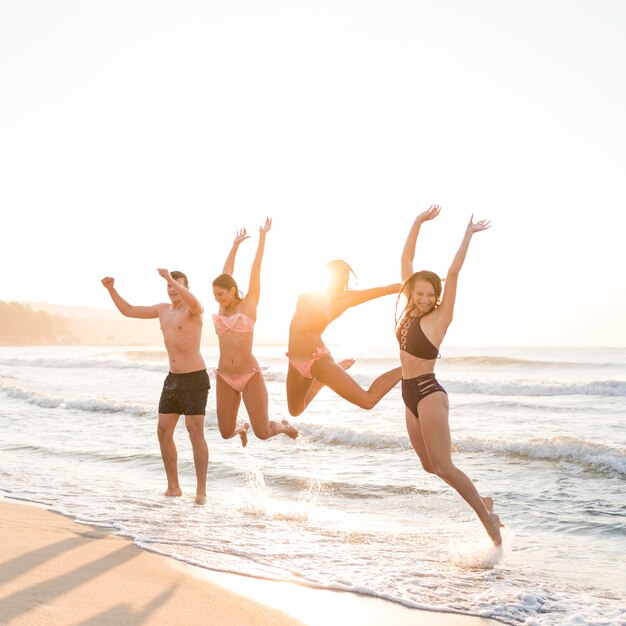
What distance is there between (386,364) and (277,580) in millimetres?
43520

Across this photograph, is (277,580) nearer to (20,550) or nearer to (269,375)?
(20,550)

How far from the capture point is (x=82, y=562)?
5730mm

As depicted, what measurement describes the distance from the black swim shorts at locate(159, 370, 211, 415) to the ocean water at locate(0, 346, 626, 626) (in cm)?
101

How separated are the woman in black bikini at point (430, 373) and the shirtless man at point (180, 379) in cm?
294

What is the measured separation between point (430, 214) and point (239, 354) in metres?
2.67

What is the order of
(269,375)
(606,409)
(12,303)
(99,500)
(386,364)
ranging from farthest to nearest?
1. (12,303)
2. (386,364)
3. (269,375)
4. (606,409)
5. (99,500)

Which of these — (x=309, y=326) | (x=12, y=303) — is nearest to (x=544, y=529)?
(x=309, y=326)

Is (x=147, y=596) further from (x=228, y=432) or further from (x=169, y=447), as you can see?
(x=169, y=447)

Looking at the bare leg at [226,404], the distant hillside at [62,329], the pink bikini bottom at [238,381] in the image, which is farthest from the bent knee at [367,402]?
the distant hillside at [62,329]

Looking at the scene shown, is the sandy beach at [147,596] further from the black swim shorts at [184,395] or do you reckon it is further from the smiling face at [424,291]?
the black swim shorts at [184,395]

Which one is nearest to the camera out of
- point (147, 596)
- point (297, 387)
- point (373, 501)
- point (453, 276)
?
point (147, 596)

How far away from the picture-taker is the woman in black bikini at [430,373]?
6316 mm

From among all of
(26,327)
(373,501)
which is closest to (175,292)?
(373,501)

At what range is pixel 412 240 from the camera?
274 inches
